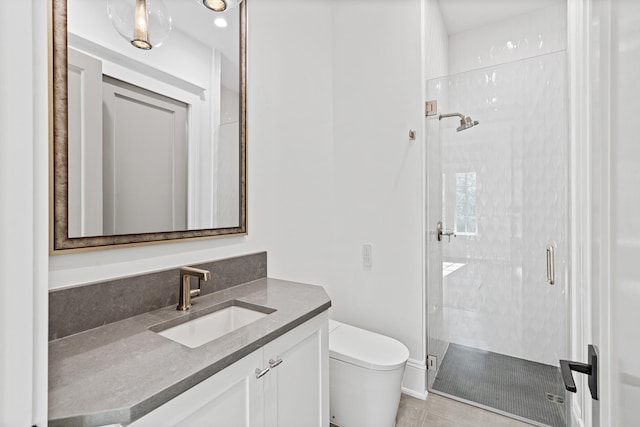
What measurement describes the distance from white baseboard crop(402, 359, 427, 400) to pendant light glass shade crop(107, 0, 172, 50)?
2328 mm

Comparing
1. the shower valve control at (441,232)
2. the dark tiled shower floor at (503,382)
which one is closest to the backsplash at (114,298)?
the shower valve control at (441,232)

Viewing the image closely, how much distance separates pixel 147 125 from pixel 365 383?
162cm

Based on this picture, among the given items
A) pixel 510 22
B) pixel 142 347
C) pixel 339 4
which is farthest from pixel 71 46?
pixel 510 22

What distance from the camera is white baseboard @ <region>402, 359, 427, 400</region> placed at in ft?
6.68

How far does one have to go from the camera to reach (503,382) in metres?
2.12

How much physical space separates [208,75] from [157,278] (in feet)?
3.21

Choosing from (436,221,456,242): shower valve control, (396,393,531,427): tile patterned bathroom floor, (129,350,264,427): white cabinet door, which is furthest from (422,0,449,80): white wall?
(396,393,531,427): tile patterned bathroom floor

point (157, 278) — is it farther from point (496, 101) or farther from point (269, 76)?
point (496, 101)

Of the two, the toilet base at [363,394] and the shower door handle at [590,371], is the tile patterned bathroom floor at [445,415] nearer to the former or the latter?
the toilet base at [363,394]

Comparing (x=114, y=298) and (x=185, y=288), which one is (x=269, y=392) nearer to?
(x=185, y=288)

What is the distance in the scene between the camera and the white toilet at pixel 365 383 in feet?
5.19

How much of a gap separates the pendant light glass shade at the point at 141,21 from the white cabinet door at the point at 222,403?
125 centimetres

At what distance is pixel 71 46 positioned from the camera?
1.00 meters

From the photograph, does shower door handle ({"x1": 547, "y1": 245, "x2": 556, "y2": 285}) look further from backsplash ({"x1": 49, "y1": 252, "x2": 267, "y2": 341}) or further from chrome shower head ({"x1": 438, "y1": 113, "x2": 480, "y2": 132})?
backsplash ({"x1": 49, "y1": 252, "x2": 267, "y2": 341})
